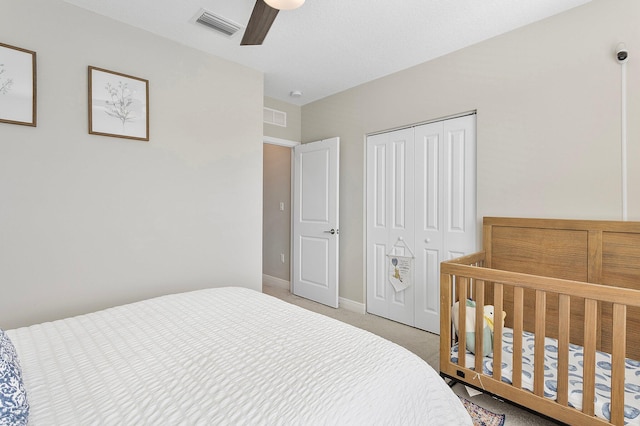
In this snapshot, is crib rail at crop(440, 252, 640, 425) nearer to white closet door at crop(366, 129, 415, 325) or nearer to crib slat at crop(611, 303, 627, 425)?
crib slat at crop(611, 303, 627, 425)

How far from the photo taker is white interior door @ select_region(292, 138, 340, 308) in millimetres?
3545

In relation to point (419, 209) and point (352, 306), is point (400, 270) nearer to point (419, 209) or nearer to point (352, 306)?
point (419, 209)

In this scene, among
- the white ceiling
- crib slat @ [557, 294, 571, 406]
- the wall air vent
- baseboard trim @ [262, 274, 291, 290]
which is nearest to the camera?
crib slat @ [557, 294, 571, 406]

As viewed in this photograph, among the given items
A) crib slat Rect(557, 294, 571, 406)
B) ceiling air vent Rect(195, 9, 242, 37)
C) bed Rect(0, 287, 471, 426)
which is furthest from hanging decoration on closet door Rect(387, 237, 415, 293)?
ceiling air vent Rect(195, 9, 242, 37)

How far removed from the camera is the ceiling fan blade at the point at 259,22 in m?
1.63

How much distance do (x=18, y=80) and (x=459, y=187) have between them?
3178 millimetres

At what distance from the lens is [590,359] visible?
1399 mm

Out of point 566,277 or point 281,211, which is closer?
point 566,277

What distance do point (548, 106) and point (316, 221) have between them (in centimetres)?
244

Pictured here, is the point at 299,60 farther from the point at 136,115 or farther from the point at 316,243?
the point at 316,243

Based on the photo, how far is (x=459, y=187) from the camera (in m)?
2.63

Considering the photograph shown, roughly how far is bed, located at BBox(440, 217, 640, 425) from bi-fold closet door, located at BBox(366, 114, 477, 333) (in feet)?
1.14

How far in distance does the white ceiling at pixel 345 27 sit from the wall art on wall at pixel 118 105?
432mm

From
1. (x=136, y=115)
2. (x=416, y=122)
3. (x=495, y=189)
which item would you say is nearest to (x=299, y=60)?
(x=416, y=122)
